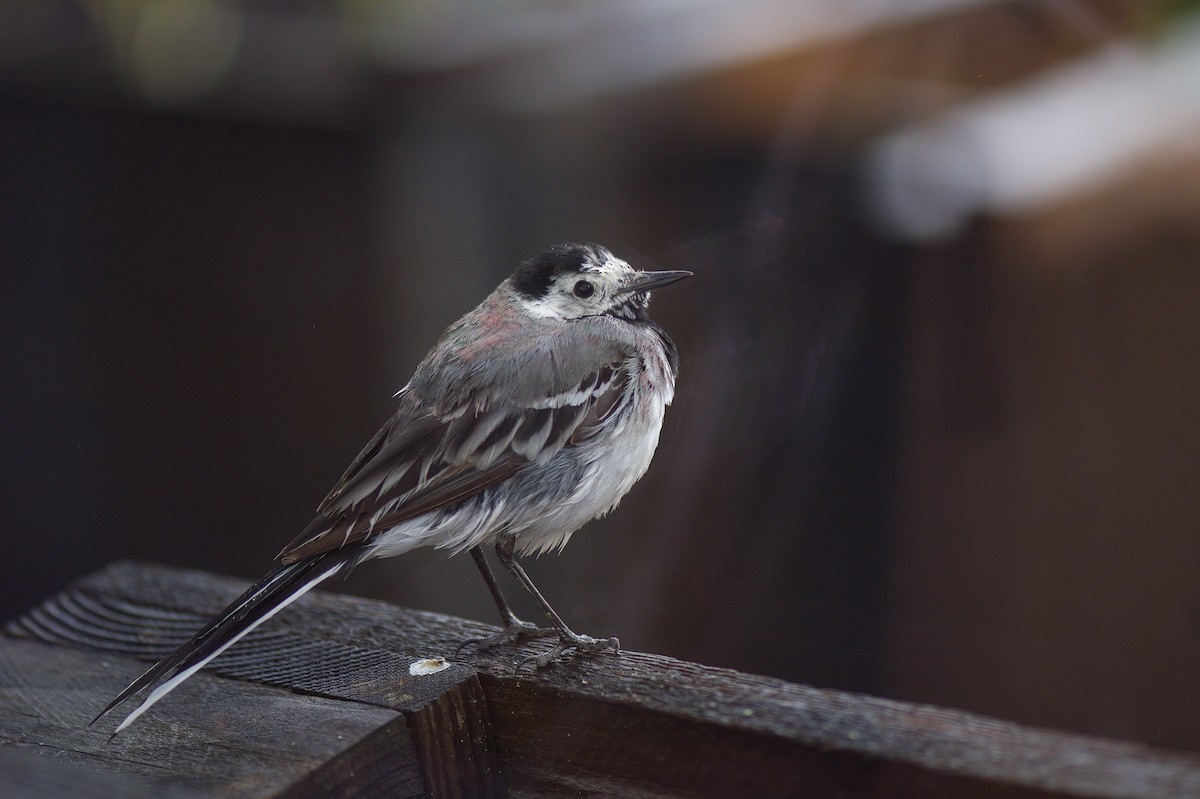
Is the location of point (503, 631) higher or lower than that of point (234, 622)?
lower

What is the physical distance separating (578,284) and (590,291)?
0.10 ft

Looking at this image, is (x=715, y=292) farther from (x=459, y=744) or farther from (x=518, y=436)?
(x=459, y=744)

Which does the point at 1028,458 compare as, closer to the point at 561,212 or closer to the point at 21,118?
the point at 561,212

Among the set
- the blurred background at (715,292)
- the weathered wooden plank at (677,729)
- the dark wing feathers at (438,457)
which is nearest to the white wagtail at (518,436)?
the dark wing feathers at (438,457)

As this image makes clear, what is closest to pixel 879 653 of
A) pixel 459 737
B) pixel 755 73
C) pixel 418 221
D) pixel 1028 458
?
pixel 1028 458

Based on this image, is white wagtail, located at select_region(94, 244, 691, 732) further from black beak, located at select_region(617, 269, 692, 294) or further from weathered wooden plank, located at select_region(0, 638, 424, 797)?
weathered wooden plank, located at select_region(0, 638, 424, 797)

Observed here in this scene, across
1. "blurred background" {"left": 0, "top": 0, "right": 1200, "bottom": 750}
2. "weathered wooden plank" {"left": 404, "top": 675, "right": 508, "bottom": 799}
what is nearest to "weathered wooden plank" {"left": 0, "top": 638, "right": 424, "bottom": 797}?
"weathered wooden plank" {"left": 404, "top": 675, "right": 508, "bottom": 799}

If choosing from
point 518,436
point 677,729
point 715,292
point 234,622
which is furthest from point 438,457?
point 715,292

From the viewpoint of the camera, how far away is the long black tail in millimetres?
1719

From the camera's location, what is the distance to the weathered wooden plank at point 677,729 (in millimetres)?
1467

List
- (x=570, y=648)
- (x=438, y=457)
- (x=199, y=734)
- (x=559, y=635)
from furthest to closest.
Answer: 1. (x=559, y=635)
2. (x=438, y=457)
3. (x=570, y=648)
4. (x=199, y=734)

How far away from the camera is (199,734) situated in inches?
69.2

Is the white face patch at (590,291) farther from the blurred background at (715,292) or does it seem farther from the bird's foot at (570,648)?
the bird's foot at (570,648)

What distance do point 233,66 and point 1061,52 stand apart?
2915 mm
